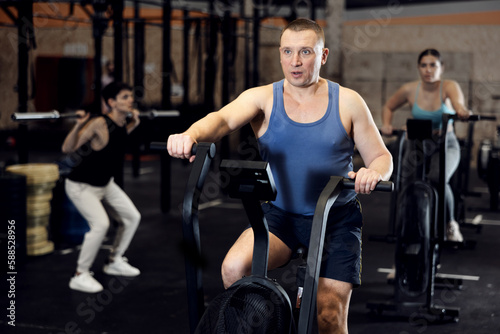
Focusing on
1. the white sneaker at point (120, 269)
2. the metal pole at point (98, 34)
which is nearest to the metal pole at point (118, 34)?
the metal pole at point (98, 34)

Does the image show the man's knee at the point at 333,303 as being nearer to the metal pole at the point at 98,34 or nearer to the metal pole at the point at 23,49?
the metal pole at the point at 23,49

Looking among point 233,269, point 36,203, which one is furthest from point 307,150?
point 36,203

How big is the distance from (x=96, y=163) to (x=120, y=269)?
0.77 metres

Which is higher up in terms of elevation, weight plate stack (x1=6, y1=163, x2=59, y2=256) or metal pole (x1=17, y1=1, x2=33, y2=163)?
metal pole (x1=17, y1=1, x2=33, y2=163)

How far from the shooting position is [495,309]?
12.7 feet

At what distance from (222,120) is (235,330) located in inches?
29.5

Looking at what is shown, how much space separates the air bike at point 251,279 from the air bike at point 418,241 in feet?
6.35

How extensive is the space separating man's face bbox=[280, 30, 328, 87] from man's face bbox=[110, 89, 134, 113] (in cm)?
235

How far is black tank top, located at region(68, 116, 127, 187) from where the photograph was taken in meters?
4.26

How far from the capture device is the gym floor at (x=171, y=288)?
3.55 metres

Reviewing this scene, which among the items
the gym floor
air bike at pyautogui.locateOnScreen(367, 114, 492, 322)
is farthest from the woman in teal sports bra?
air bike at pyautogui.locateOnScreen(367, 114, 492, 322)

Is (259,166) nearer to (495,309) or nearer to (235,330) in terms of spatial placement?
(235,330)

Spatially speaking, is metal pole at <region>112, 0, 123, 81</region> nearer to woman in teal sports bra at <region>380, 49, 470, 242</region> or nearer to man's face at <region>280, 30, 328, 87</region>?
woman in teal sports bra at <region>380, 49, 470, 242</region>

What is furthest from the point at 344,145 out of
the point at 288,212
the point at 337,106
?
the point at 288,212
